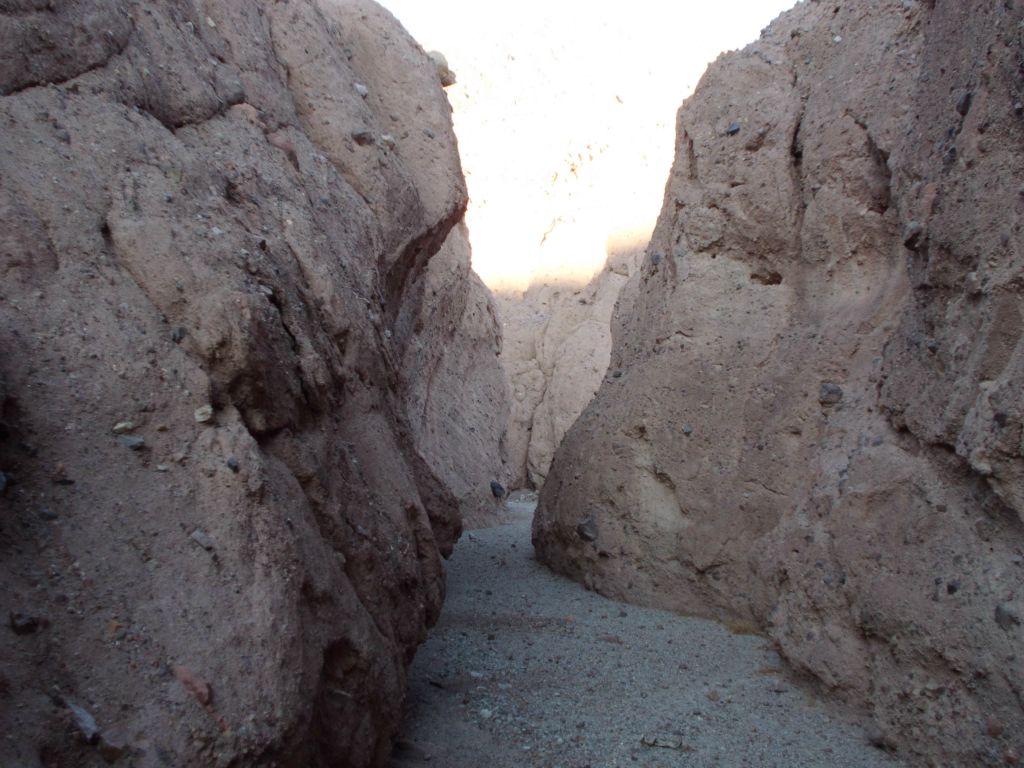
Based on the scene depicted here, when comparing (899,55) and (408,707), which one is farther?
(899,55)

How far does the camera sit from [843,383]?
14.4 ft

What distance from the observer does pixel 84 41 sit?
124 inches

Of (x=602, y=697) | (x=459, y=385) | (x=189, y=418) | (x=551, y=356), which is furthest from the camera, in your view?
(x=551, y=356)

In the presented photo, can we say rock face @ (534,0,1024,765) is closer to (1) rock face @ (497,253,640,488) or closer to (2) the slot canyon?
(2) the slot canyon

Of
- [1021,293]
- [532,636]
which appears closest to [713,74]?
[1021,293]

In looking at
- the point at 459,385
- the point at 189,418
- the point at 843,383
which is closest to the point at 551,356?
the point at 459,385

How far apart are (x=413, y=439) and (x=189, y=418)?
1.90 meters

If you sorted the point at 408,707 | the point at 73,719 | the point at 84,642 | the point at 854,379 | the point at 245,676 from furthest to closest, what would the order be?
the point at 854,379 < the point at 408,707 < the point at 245,676 < the point at 84,642 < the point at 73,719

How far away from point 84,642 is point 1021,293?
2.90 meters

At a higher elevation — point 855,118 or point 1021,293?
point 855,118

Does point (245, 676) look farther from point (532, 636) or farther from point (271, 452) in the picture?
point (532, 636)

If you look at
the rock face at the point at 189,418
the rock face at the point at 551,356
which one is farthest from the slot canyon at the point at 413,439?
the rock face at the point at 551,356

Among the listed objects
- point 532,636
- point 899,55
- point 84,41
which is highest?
point 899,55

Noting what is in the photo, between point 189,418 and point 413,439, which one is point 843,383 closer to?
point 413,439
